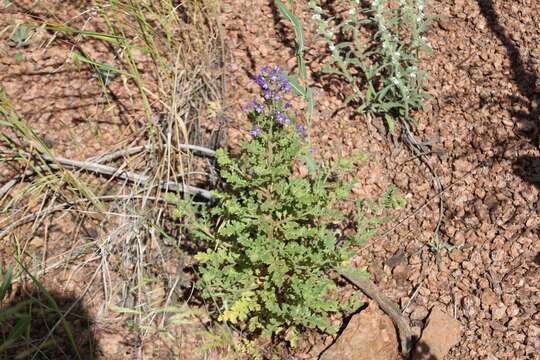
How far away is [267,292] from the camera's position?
105 inches

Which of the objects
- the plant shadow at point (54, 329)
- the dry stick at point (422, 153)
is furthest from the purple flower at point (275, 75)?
the plant shadow at point (54, 329)

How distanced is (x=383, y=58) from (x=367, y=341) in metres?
1.59

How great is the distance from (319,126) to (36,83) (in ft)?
5.45

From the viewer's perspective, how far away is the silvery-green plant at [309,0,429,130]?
3273 millimetres

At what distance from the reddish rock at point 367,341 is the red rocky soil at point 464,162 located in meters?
0.14

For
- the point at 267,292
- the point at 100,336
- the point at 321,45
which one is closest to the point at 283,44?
the point at 321,45

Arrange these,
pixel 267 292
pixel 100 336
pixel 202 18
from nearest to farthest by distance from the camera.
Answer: pixel 267 292 → pixel 100 336 → pixel 202 18

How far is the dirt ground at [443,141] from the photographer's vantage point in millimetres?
2869

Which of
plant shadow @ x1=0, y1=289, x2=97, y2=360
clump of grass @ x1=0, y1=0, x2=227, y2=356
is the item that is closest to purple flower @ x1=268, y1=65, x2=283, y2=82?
clump of grass @ x1=0, y1=0, x2=227, y2=356

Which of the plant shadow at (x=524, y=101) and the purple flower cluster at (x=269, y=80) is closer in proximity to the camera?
the purple flower cluster at (x=269, y=80)

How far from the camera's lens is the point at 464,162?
321cm

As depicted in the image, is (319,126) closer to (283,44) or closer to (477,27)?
(283,44)

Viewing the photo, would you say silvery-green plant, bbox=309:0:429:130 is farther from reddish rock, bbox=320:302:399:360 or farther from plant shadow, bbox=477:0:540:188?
reddish rock, bbox=320:302:399:360

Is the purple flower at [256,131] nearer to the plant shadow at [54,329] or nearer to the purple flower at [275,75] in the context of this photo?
the purple flower at [275,75]
